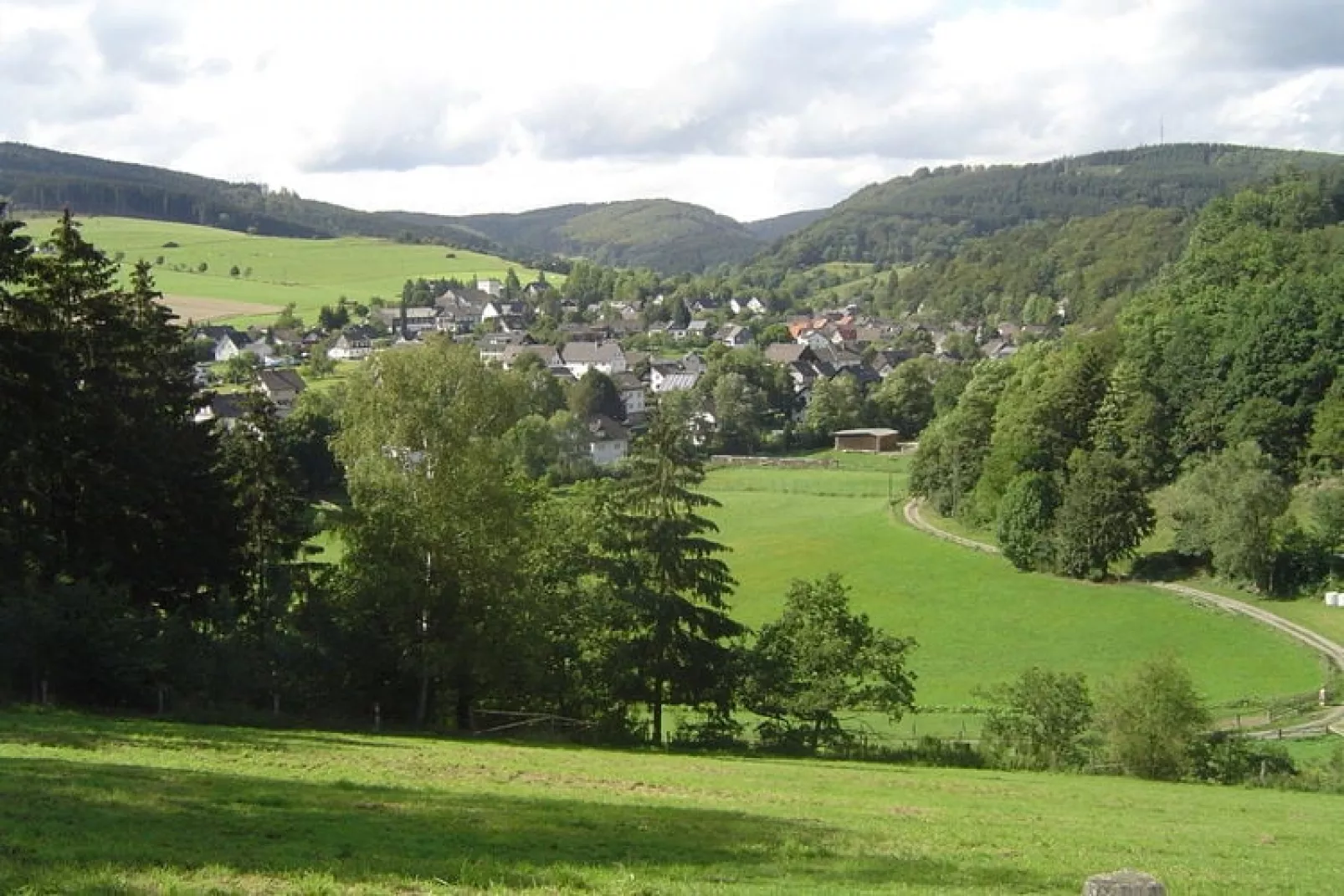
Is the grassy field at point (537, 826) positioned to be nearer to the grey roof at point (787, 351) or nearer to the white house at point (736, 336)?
the grey roof at point (787, 351)

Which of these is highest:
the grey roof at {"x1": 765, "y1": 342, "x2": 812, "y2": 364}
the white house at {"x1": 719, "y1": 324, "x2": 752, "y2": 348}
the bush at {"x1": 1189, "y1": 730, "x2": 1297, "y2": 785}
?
the white house at {"x1": 719, "y1": 324, "x2": 752, "y2": 348}

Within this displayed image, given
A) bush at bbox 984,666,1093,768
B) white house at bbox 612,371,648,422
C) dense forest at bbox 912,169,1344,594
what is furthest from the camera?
white house at bbox 612,371,648,422

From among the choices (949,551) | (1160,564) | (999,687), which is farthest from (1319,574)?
(999,687)

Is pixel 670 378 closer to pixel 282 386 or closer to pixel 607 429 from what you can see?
pixel 607 429

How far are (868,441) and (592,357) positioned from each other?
53.5m

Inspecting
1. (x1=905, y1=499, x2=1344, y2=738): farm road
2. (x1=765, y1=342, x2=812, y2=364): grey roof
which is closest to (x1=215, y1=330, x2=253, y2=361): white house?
(x1=765, y1=342, x2=812, y2=364): grey roof

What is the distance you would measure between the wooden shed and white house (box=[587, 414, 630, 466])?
20990 mm

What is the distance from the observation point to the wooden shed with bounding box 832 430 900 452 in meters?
114

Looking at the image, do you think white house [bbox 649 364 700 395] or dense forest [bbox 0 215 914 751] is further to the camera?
white house [bbox 649 364 700 395]

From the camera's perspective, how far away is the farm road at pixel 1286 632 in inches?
1526

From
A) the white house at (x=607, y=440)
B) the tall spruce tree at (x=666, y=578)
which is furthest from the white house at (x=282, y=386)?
the tall spruce tree at (x=666, y=578)

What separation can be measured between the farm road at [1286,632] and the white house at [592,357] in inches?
3526

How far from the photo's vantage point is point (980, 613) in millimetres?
56250

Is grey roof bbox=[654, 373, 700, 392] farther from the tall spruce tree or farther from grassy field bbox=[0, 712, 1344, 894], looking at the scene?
grassy field bbox=[0, 712, 1344, 894]
